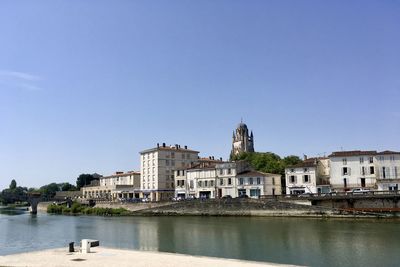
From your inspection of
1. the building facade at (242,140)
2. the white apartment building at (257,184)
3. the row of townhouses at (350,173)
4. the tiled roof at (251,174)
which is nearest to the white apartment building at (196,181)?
the tiled roof at (251,174)

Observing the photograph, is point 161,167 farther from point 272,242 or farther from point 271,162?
point 272,242

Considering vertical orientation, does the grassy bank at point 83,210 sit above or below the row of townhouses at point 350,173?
below

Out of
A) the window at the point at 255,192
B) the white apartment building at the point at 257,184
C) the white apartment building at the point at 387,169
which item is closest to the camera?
the white apartment building at the point at 387,169

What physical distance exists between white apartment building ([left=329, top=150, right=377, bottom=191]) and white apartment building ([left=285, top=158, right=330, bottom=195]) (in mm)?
2435

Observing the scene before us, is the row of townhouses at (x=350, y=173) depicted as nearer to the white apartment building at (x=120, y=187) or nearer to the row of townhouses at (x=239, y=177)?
the row of townhouses at (x=239, y=177)

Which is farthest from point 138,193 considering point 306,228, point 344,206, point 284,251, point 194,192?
point 284,251

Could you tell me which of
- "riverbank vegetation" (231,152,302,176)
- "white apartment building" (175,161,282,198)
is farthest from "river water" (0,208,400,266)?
"riverbank vegetation" (231,152,302,176)

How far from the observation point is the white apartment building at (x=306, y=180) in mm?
70312

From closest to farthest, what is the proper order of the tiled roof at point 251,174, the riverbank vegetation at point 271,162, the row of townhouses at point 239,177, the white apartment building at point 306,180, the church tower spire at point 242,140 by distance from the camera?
the row of townhouses at point 239,177
the white apartment building at point 306,180
the tiled roof at point 251,174
the riverbank vegetation at point 271,162
the church tower spire at point 242,140

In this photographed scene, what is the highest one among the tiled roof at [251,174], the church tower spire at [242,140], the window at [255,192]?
the church tower spire at [242,140]

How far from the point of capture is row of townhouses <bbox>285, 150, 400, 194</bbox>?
6438cm

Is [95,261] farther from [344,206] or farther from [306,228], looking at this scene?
[344,206]

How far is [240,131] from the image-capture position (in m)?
167

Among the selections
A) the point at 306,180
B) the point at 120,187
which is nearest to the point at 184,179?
the point at 120,187
